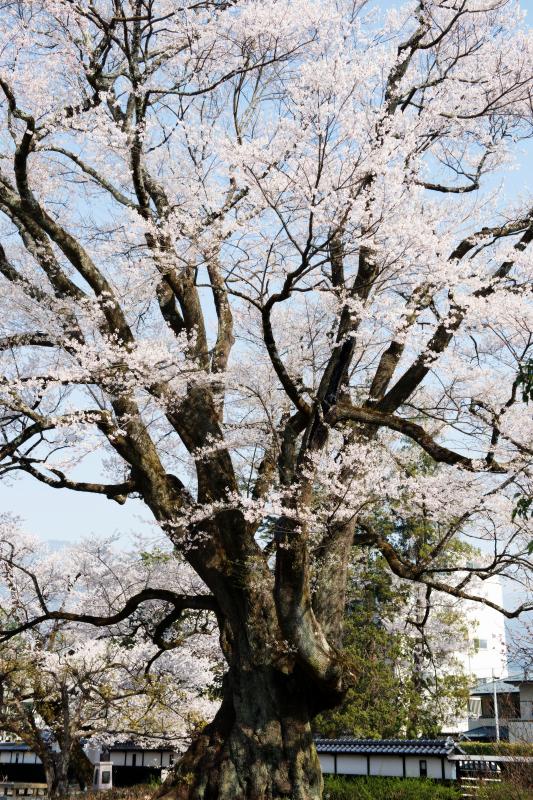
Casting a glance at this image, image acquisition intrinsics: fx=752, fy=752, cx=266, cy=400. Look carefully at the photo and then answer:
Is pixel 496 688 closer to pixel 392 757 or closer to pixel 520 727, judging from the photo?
pixel 520 727

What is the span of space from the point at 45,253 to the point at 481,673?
41605 millimetres

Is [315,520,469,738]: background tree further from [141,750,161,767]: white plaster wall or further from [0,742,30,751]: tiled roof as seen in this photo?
[0,742,30,751]: tiled roof

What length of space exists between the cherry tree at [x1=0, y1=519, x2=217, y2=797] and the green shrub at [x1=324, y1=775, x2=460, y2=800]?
2.85 metres

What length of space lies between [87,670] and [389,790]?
5.51 metres

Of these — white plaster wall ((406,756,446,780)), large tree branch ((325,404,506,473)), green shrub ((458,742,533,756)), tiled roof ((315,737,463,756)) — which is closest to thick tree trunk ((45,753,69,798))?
tiled roof ((315,737,463,756))

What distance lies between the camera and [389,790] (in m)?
11.9

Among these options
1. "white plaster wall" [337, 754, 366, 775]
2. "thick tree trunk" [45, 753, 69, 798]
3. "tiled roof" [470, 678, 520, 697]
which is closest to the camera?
"thick tree trunk" [45, 753, 69, 798]

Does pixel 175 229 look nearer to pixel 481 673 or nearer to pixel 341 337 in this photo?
pixel 341 337

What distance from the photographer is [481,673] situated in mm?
43656

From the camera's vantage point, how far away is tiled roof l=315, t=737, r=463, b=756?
12258mm

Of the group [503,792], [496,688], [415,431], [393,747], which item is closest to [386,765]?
[393,747]

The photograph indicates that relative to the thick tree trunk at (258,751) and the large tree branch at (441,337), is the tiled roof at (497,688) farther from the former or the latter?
the large tree branch at (441,337)

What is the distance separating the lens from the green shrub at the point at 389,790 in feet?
37.3

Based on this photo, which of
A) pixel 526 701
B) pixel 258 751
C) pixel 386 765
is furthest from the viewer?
pixel 526 701
